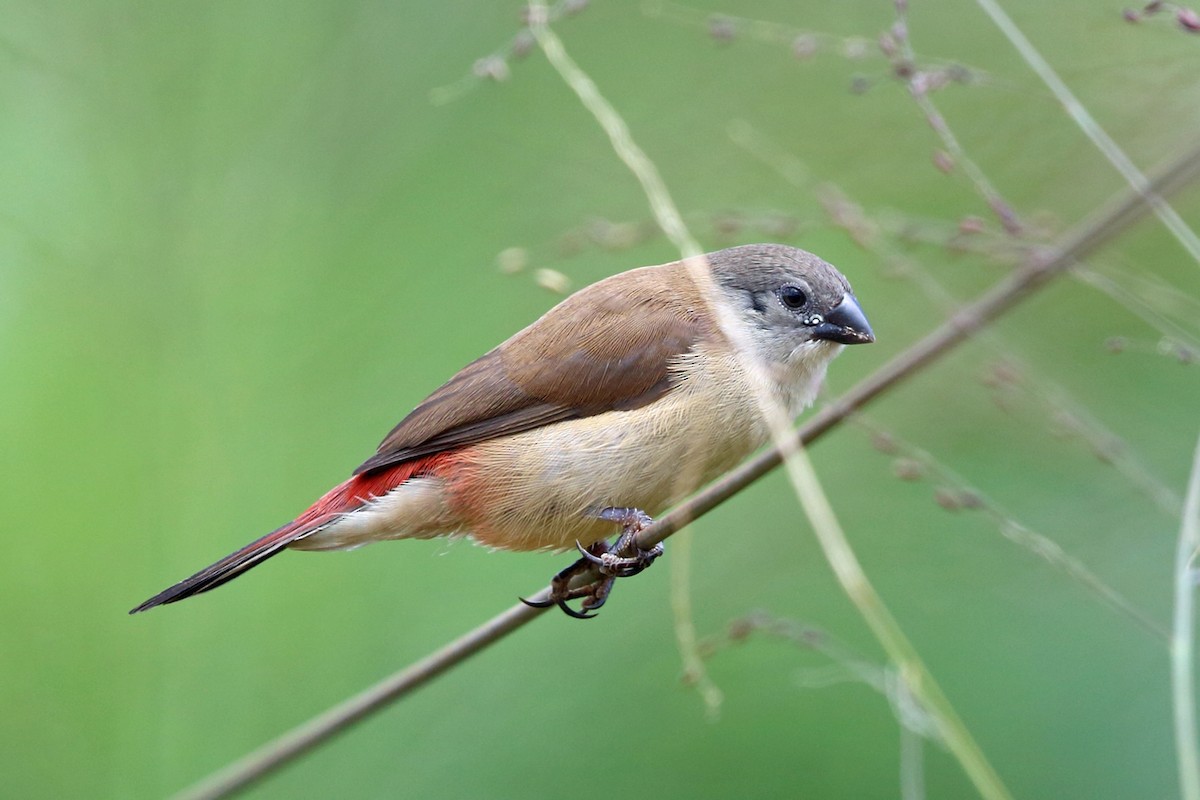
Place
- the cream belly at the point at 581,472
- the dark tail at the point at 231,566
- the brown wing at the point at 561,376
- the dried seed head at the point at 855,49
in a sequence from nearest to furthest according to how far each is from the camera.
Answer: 1. the dried seed head at the point at 855,49
2. the dark tail at the point at 231,566
3. the cream belly at the point at 581,472
4. the brown wing at the point at 561,376

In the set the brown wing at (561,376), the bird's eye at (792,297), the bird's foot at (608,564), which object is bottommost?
the bird's foot at (608,564)

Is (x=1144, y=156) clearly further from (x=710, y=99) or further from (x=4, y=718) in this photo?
(x=4, y=718)

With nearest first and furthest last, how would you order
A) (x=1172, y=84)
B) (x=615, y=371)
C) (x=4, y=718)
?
(x=1172, y=84) < (x=615, y=371) < (x=4, y=718)

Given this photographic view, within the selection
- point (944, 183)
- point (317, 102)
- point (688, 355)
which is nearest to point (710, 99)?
point (944, 183)

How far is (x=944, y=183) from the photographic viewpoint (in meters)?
3.14

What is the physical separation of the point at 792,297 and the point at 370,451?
3.81 ft

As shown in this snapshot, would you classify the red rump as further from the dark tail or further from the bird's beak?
the bird's beak

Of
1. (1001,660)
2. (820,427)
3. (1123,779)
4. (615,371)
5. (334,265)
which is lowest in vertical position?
(1123,779)

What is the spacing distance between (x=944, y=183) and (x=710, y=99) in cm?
74

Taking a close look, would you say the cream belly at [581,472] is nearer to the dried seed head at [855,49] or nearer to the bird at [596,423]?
the bird at [596,423]

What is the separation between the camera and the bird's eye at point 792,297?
262cm

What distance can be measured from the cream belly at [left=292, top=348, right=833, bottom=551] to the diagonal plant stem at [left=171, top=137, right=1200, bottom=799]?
447 mm

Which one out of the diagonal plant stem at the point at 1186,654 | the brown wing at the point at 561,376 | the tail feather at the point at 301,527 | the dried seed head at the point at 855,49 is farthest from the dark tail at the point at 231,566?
the diagonal plant stem at the point at 1186,654

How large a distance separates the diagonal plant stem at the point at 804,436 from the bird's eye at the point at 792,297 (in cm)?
92
